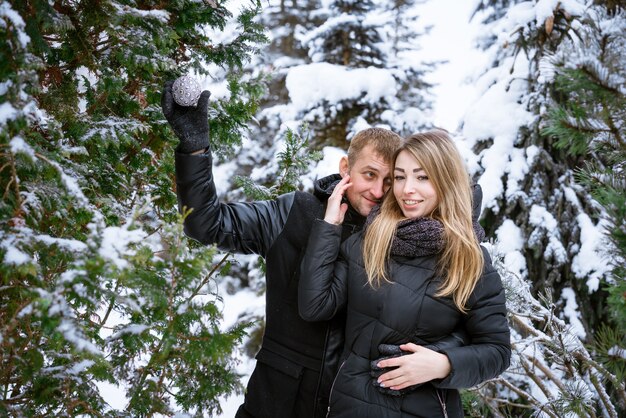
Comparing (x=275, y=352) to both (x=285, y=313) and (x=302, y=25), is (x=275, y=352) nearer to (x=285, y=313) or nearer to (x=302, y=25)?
(x=285, y=313)

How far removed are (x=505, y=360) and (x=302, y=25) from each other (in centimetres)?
942

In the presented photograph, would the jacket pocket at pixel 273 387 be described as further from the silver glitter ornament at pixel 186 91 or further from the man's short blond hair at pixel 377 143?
the silver glitter ornament at pixel 186 91

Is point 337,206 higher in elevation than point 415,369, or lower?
higher

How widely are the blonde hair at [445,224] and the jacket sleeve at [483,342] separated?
0.07 meters

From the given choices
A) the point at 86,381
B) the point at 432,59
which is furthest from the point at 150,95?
the point at 432,59

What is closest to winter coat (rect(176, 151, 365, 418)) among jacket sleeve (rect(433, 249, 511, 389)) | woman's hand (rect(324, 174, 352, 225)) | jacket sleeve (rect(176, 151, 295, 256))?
jacket sleeve (rect(176, 151, 295, 256))

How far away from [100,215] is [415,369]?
1.34 meters

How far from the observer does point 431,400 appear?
6.91ft

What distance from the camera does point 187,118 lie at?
2072mm

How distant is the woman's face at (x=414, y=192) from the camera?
2.34 meters

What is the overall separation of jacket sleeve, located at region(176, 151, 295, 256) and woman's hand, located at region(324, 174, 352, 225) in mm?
328

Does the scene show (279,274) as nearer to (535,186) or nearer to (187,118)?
(187,118)

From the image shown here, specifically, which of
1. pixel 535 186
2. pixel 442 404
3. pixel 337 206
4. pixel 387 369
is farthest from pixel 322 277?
pixel 535 186

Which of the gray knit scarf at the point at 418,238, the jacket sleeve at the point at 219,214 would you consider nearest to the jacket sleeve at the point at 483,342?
the gray knit scarf at the point at 418,238
